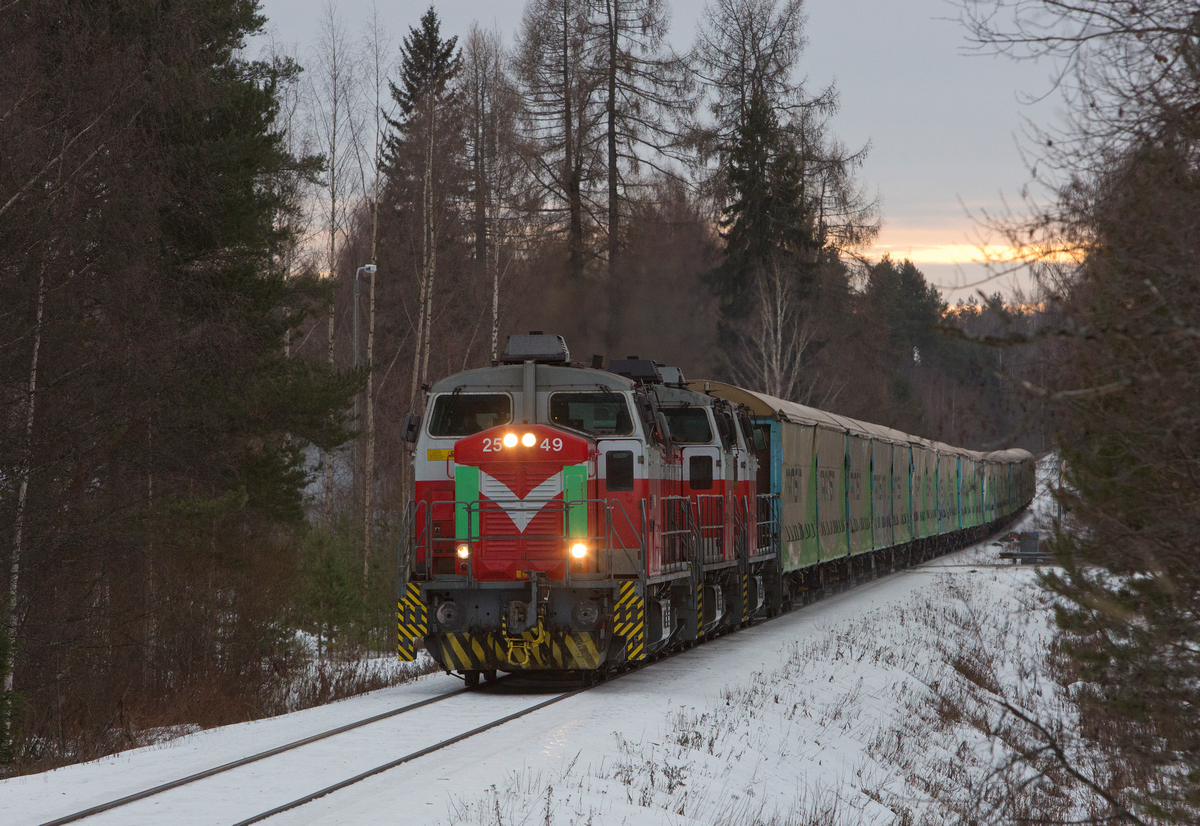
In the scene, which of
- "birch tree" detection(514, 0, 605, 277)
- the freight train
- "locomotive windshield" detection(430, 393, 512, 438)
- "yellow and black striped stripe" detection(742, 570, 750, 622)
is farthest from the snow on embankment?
"birch tree" detection(514, 0, 605, 277)

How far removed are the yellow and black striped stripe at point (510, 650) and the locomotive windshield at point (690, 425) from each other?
4.39m

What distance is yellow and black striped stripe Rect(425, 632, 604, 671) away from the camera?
11.7 meters

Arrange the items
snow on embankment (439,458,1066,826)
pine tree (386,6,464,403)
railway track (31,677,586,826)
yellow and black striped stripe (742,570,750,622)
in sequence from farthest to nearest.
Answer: pine tree (386,6,464,403), yellow and black striped stripe (742,570,750,622), snow on embankment (439,458,1066,826), railway track (31,677,586,826)

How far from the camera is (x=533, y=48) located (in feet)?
125

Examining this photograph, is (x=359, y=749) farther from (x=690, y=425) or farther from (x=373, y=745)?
(x=690, y=425)

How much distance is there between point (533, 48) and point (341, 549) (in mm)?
19779

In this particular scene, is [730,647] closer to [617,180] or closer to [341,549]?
[341,549]

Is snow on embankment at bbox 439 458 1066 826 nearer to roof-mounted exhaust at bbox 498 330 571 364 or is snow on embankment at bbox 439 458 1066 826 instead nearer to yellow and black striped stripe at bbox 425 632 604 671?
yellow and black striped stripe at bbox 425 632 604 671

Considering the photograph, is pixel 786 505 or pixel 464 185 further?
pixel 464 185

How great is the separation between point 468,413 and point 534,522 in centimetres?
144

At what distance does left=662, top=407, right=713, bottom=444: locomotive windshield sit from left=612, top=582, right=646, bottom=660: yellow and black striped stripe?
4154mm

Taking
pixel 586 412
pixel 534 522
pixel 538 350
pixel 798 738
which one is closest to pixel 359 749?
pixel 534 522

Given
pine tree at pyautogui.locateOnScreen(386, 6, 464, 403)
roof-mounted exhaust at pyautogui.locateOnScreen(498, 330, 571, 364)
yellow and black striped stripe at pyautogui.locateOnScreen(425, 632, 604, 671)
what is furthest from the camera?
pine tree at pyautogui.locateOnScreen(386, 6, 464, 403)

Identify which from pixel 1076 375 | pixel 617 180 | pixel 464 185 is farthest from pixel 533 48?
pixel 1076 375
